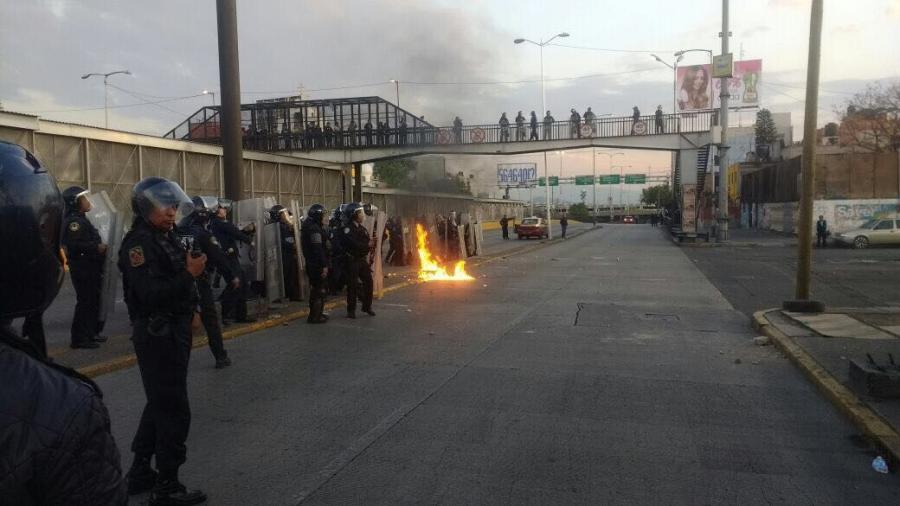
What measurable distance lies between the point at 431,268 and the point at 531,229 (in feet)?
74.0

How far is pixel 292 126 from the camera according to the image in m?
35.1

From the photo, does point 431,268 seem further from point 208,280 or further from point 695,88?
point 695,88

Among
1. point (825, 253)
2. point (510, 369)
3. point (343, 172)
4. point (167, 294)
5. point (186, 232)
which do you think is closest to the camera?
point (167, 294)

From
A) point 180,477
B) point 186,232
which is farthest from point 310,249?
point 180,477

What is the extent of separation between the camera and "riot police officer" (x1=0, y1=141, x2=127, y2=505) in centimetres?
132

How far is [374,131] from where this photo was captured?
114 ft

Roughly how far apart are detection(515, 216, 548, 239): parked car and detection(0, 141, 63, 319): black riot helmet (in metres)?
40.6

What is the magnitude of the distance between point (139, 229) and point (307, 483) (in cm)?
175

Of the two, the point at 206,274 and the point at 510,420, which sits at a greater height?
the point at 206,274

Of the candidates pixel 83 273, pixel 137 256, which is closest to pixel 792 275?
pixel 83 273

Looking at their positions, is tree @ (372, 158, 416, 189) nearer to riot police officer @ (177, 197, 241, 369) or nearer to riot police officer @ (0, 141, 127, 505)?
riot police officer @ (177, 197, 241, 369)

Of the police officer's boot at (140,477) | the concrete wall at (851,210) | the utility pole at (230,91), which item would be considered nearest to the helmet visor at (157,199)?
the police officer's boot at (140,477)

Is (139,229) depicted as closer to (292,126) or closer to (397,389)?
(397,389)

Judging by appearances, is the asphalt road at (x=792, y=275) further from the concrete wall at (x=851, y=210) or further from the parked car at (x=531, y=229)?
the parked car at (x=531, y=229)
